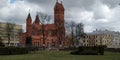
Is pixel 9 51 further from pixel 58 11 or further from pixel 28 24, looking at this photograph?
pixel 28 24

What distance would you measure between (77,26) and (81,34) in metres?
3.86

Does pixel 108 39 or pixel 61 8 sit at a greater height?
pixel 61 8

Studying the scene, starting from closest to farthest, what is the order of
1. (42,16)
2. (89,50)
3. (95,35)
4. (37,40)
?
(89,50) → (42,16) → (37,40) → (95,35)

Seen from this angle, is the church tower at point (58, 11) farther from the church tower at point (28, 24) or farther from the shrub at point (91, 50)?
the shrub at point (91, 50)

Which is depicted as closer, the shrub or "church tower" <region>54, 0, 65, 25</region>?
the shrub

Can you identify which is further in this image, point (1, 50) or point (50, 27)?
point (50, 27)

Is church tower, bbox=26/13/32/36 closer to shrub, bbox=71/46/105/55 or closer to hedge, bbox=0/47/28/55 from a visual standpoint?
hedge, bbox=0/47/28/55

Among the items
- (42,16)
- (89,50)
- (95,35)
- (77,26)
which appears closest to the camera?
(89,50)

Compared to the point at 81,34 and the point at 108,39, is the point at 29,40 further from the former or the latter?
the point at 108,39

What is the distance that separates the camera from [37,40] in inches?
5817

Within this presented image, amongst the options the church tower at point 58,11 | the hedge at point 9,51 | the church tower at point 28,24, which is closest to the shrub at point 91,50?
the hedge at point 9,51

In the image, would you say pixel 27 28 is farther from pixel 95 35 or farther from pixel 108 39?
pixel 108 39

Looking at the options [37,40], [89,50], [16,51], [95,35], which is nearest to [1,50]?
[16,51]

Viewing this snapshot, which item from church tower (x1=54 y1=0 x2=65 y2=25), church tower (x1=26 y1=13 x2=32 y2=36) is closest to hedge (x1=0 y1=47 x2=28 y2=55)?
church tower (x1=54 y1=0 x2=65 y2=25)
